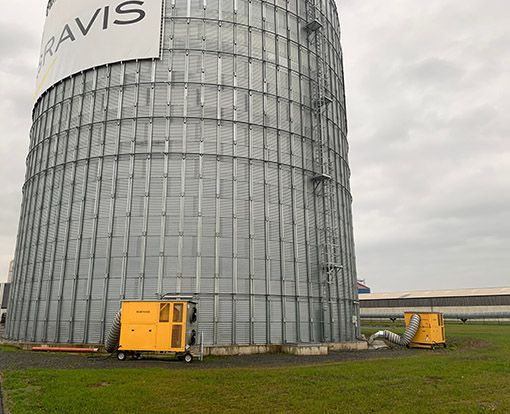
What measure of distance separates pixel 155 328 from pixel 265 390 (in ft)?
30.0

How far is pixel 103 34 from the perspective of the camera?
1152 inches

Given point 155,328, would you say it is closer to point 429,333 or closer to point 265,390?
point 265,390

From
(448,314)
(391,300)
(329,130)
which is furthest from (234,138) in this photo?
(391,300)

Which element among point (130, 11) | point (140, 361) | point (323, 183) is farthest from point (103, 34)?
point (140, 361)

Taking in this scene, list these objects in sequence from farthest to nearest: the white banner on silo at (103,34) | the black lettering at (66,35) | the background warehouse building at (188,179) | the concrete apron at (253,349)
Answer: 1. the black lettering at (66,35)
2. the white banner on silo at (103,34)
3. the background warehouse building at (188,179)
4. the concrete apron at (253,349)

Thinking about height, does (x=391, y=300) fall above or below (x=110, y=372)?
above

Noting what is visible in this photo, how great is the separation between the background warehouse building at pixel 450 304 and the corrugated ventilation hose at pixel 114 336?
233 feet

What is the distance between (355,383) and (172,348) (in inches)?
372

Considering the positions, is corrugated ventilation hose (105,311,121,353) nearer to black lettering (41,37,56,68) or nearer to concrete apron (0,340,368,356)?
concrete apron (0,340,368,356)

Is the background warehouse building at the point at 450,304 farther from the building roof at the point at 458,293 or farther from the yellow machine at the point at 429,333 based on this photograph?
the yellow machine at the point at 429,333

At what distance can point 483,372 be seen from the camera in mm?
16703

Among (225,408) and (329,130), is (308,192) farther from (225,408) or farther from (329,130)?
(225,408)

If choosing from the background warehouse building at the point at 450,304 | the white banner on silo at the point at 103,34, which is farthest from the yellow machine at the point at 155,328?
the background warehouse building at the point at 450,304

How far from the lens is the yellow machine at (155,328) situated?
2027cm
